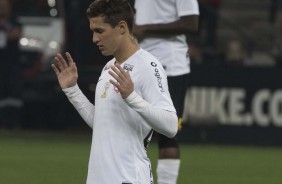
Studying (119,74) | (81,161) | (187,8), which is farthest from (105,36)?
(81,161)

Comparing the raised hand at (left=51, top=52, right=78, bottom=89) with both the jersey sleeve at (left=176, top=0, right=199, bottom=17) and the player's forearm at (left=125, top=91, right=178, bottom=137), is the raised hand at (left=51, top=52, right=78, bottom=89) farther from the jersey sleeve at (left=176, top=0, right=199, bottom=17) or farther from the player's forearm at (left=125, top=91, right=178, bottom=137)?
the jersey sleeve at (left=176, top=0, right=199, bottom=17)

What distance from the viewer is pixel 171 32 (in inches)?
380

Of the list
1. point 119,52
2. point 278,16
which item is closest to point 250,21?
point 278,16

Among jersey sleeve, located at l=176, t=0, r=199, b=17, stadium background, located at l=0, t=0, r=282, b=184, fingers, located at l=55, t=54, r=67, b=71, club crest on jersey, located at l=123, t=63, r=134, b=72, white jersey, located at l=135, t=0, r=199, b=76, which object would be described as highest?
club crest on jersey, located at l=123, t=63, r=134, b=72

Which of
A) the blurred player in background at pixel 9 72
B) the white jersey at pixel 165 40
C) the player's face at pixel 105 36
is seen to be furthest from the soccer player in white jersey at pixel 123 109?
the blurred player in background at pixel 9 72

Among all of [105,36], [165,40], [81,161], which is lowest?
[81,161]

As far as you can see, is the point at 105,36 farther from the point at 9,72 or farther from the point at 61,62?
the point at 9,72

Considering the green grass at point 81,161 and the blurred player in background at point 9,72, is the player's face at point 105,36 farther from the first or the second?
the blurred player in background at point 9,72

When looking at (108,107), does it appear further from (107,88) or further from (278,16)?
(278,16)

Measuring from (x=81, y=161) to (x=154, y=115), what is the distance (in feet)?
24.9

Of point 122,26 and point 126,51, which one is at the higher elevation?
point 122,26

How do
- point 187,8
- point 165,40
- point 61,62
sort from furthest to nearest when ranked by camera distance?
point 165,40, point 187,8, point 61,62

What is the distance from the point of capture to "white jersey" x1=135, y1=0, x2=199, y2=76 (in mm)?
9727

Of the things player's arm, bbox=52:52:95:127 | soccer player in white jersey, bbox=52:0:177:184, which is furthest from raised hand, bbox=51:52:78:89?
soccer player in white jersey, bbox=52:0:177:184
